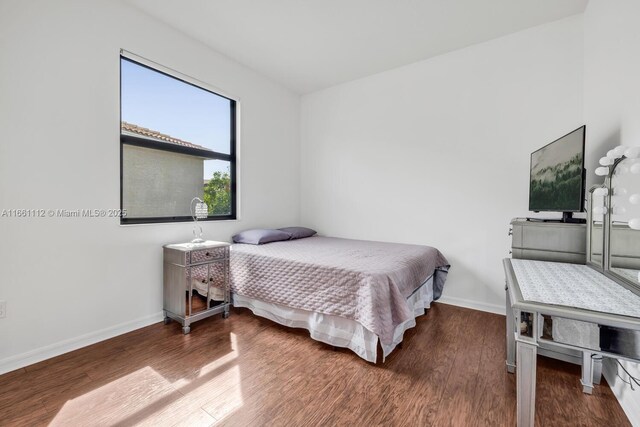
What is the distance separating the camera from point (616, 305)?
3.16ft

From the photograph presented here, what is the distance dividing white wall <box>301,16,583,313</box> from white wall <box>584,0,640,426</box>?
0.29 meters

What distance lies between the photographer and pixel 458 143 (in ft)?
9.68

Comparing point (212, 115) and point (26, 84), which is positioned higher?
point (212, 115)

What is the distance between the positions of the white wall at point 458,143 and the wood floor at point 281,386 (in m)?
1.10

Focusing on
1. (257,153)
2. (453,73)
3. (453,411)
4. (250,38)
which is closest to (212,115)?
(257,153)

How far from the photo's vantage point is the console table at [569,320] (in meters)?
0.88

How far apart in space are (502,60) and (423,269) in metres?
2.22

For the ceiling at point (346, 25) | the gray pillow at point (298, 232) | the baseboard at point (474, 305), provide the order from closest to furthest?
the ceiling at point (346, 25) → the baseboard at point (474, 305) → the gray pillow at point (298, 232)

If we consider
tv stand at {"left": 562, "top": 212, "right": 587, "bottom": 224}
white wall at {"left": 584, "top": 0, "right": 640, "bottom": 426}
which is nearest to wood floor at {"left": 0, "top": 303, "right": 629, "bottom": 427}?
white wall at {"left": 584, "top": 0, "right": 640, "bottom": 426}

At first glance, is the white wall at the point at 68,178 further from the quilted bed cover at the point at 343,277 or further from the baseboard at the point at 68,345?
the quilted bed cover at the point at 343,277

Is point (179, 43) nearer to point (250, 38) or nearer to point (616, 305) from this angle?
point (250, 38)

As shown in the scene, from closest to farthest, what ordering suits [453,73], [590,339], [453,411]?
[590,339] → [453,411] → [453,73]

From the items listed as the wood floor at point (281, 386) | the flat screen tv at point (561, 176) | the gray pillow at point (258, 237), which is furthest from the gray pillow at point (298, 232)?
the flat screen tv at point (561, 176)

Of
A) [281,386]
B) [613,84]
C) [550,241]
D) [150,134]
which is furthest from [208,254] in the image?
[613,84]
